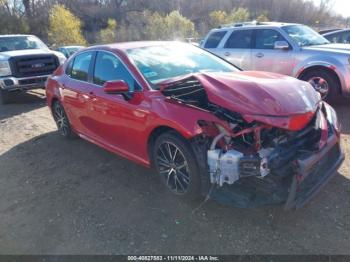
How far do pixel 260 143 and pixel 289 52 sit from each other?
16.7ft

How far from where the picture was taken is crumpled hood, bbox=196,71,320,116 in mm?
3115

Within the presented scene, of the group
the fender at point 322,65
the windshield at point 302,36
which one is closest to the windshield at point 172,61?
the fender at point 322,65

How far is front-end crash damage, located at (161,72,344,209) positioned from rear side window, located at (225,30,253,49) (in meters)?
5.10

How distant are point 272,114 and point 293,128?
248 millimetres

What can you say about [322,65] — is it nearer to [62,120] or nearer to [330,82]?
[330,82]

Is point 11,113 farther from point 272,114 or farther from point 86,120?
point 272,114

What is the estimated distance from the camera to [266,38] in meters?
8.02

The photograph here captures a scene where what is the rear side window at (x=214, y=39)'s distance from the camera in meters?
8.85

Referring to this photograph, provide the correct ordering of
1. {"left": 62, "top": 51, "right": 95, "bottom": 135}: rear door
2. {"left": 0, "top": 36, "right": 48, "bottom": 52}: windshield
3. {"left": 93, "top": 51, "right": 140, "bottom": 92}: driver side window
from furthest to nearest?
{"left": 0, "top": 36, "right": 48, "bottom": 52}: windshield, {"left": 62, "top": 51, "right": 95, "bottom": 135}: rear door, {"left": 93, "top": 51, "right": 140, "bottom": 92}: driver side window

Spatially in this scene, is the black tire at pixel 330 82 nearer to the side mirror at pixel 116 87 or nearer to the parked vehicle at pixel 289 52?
the parked vehicle at pixel 289 52

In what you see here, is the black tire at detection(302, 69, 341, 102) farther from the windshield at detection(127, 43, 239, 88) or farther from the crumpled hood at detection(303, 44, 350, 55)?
the windshield at detection(127, 43, 239, 88)

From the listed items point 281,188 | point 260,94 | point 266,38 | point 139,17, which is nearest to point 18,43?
point 266,38

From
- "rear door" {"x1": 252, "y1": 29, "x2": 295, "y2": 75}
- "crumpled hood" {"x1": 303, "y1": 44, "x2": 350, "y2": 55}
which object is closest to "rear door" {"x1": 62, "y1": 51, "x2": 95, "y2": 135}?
"rear door" {"x1": 252, "y1": 29, "x2": 295, "y2": 75}

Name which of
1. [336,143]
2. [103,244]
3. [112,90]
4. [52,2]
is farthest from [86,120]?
[52,2]
